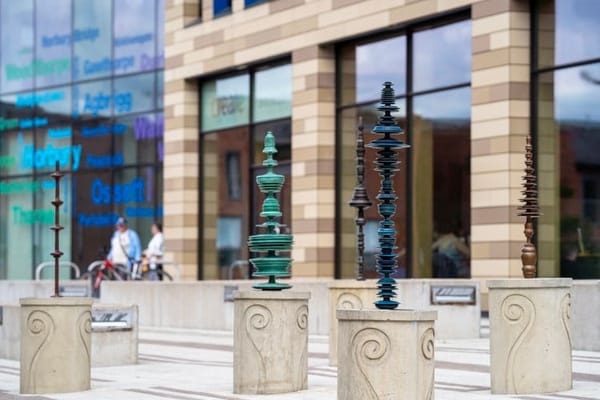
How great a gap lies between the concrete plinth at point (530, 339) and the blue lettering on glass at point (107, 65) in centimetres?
2812

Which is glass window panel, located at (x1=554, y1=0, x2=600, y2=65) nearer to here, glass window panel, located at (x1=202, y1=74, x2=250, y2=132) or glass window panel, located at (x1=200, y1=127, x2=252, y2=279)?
glass window panel, located at (x1=202, y1=74, x2=250, y2=132)

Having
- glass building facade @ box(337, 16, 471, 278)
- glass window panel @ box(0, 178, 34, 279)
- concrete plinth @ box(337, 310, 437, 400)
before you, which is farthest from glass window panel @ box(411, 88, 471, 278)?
glass window panel @ box(0, 178, 34, 279)

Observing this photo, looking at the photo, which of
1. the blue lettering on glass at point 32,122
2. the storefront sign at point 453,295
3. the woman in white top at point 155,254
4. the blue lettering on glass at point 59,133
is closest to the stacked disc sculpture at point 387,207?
the storefront sign at point 453,295

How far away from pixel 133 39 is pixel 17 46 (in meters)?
7.05

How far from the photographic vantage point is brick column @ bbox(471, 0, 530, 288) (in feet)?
83.3

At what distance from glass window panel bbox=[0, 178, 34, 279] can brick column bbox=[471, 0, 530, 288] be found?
2176 centimetres

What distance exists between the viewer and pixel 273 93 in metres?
33.7

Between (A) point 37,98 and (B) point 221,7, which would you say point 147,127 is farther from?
(A) point 37,98

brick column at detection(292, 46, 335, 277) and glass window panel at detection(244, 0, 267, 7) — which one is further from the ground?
glass window panel at detection(244, 0, 267, 7)

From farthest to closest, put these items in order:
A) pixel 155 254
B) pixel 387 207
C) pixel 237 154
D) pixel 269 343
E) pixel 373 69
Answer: pixel 237 154, pixel 155 254, pixel 373 69, pixel 269 343, pixel 387 207

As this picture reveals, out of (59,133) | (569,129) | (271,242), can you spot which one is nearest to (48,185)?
Answer: (59,133)

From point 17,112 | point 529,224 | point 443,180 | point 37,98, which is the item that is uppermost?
point 37,98

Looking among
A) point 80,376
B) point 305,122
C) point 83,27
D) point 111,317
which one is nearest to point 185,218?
point 305,122

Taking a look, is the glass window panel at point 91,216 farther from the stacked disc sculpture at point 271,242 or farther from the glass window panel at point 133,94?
the stacked disc sculpture at point 271,242
